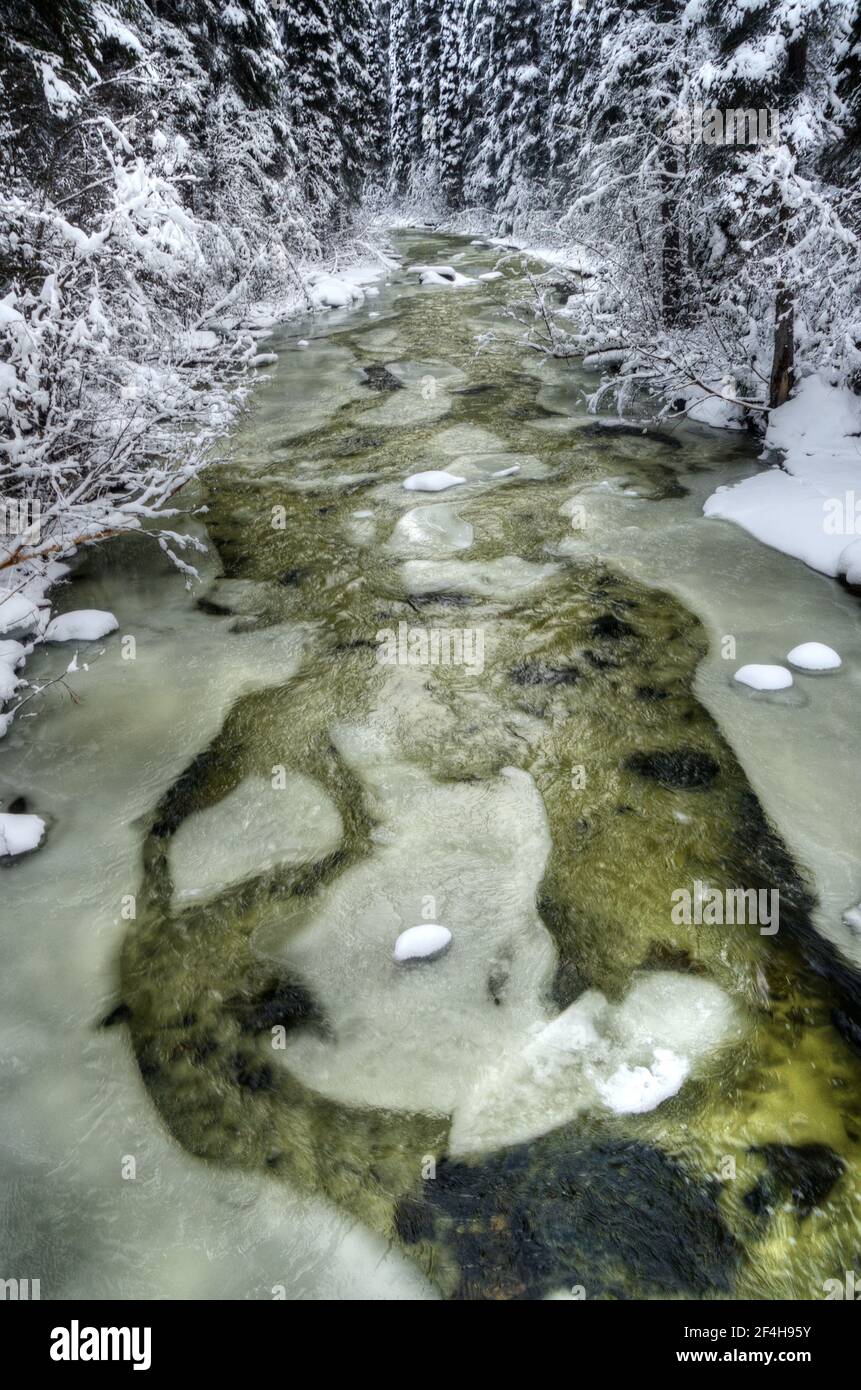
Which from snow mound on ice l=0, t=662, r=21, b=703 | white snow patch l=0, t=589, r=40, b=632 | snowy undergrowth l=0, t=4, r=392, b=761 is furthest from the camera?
white snow patch l=0, t=589, r=40, b=632

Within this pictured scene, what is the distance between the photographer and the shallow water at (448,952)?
191cm

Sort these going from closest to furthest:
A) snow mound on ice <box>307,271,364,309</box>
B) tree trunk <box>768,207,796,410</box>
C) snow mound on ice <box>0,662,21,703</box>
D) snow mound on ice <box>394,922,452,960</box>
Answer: snow mound on ice <box>394,922,452,960</box>, snow mound on ice <box>0,662,21,703</box>, tree trunk <box>768,207,796,410</box>, snow mound on ice <box>307,271,364,309</box>

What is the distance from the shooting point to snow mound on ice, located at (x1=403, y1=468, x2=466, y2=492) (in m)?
6.19

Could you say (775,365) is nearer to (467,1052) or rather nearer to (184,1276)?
(467,1052)

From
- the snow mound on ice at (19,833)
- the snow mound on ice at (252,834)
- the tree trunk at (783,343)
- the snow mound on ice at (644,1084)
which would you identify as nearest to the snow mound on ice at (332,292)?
the tree trunk at (783,343)

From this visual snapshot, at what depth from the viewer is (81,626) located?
4.41 meters

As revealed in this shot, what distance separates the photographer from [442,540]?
213 inches

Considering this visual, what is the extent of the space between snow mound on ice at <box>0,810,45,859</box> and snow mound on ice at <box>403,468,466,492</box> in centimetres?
418

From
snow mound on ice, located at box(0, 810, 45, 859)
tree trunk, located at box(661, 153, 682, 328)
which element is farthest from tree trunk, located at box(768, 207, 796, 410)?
A: snow mound on ice, located at box(0, 810, 45, 859)

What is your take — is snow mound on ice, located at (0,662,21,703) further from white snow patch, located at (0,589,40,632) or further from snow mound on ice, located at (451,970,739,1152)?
snow mound on ice, located at (451,970,739,1152)

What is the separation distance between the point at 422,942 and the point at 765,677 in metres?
2.32

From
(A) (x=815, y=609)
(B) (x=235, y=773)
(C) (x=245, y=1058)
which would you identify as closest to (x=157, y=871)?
(B) (x=235, y=773)

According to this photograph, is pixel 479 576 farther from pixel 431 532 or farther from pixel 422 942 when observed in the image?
pixel 422 942

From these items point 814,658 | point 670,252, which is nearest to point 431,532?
point 814,658
